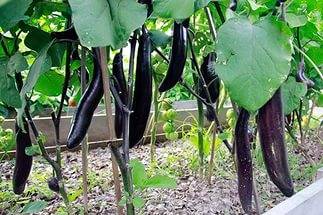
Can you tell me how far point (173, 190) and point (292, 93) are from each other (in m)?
0.51

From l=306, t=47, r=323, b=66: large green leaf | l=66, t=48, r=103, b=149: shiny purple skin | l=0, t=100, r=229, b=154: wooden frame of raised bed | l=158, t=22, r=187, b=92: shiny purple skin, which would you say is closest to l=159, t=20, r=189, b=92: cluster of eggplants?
l=158, t=22, r=187, b=92: shiny purple skin

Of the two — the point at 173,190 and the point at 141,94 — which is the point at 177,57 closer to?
the point at 141,94

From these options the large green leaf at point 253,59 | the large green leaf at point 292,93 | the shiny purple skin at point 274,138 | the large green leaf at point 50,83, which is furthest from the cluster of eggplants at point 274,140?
the large green leaf at point 50,83

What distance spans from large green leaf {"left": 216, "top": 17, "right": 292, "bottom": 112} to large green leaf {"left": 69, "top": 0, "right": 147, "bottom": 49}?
Result: 0.09 m

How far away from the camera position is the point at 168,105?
1287mm

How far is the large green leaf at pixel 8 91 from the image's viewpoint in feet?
1.82

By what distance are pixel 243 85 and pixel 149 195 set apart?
75 cm

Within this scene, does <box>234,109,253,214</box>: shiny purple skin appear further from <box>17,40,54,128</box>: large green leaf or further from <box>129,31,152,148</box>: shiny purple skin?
<box>17,40,54,128</box>: large green leaf

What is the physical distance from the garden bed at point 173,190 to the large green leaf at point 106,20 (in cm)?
53

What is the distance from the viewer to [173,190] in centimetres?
121

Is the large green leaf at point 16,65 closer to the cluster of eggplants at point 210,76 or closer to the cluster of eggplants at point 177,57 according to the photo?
the cluster of eggplants at point 177,57

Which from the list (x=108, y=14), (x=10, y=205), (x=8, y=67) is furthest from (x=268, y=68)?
(x=10, y=205)

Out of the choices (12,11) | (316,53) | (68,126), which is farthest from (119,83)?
(68,126)

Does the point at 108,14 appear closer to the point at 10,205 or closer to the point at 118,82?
the point at 118,82
